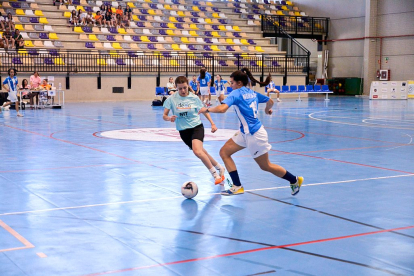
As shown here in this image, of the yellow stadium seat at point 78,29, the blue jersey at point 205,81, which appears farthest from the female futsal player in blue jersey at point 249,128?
the yellow stadium seat at point 78,29

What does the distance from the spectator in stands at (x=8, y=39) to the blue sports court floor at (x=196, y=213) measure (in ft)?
65.1

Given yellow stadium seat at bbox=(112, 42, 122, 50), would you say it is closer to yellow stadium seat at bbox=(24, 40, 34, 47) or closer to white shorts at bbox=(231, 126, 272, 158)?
yellow stadium seat at bbox=(24, 40, 34, 47)

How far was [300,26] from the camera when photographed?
44.3 meters

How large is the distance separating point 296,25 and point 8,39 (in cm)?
2163

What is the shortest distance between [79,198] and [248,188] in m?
2.34

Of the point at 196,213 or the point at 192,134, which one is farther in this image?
the point at 192,134

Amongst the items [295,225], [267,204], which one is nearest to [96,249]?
[295,225]

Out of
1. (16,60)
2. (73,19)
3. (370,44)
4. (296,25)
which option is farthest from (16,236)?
(296,25)

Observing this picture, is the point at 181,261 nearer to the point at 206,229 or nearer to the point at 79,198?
the point at 206,229

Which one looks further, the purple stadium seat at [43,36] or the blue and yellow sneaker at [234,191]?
the purple stadium seat at [43,36]

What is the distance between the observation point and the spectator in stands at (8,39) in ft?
102

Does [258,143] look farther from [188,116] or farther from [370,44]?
[370,44]

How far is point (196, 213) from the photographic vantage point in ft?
21.6

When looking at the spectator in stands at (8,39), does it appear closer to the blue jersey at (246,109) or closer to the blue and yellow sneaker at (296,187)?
the blue jersey at (246,109)
